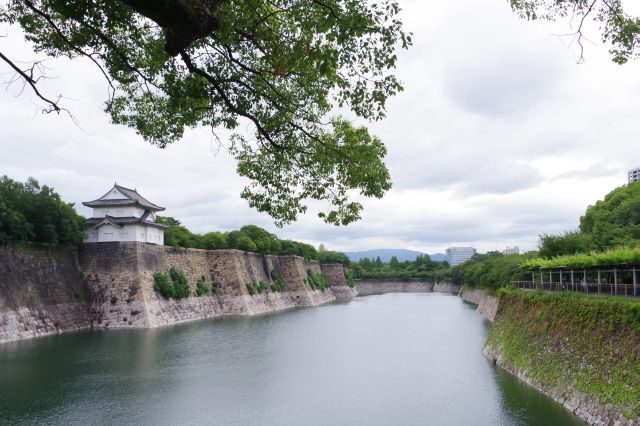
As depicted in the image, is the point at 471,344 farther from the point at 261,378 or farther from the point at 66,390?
the point at 66,390

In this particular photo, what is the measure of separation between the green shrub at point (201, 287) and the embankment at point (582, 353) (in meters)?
25.1

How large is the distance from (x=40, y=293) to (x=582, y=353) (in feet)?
84.2

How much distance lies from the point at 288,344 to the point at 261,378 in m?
7.37

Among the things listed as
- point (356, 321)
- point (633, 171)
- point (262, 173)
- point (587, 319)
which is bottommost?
point (356, 321)

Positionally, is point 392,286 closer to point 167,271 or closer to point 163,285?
point 167,271

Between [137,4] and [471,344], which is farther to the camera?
[471,344]

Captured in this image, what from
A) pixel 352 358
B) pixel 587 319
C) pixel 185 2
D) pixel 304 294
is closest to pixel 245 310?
pixel 304 294

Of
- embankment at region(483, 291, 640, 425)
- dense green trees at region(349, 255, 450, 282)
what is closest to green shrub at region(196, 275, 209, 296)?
embankment at region(483, 291, 640, 425)

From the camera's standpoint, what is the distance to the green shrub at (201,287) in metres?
37.4

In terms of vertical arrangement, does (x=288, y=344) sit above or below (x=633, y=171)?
below

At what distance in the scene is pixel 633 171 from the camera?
266 feet

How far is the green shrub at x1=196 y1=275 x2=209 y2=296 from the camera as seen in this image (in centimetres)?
3742

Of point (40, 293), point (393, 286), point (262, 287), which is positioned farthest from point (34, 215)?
point (393, 286)

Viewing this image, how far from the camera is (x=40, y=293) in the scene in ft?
85.9
